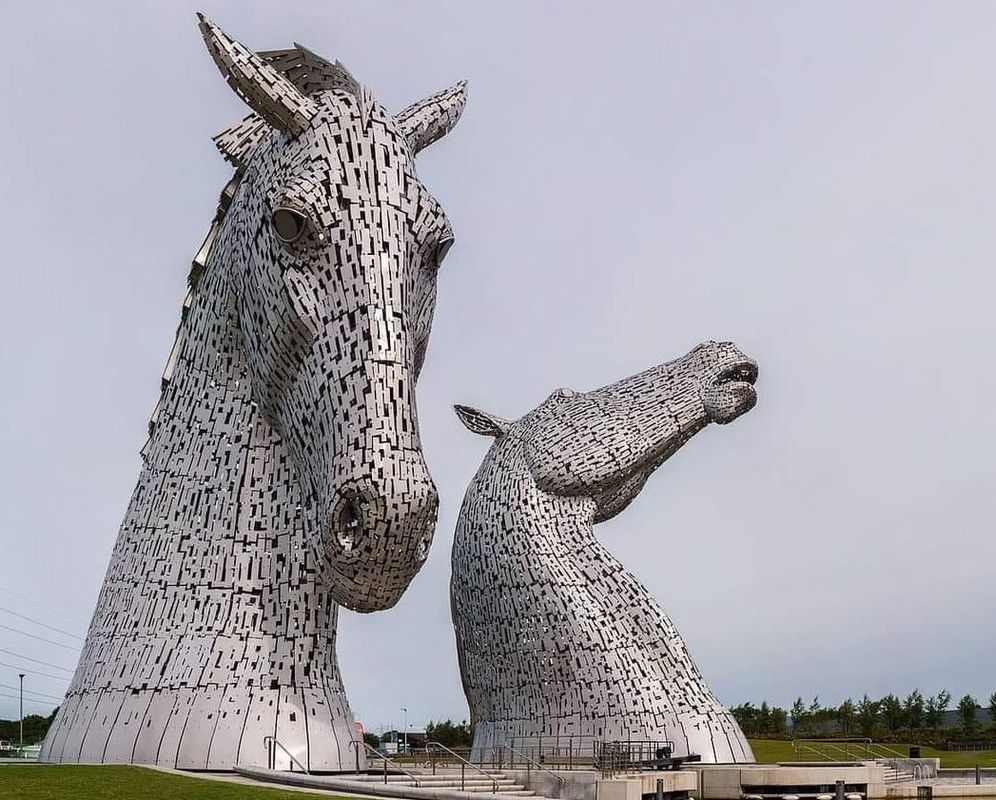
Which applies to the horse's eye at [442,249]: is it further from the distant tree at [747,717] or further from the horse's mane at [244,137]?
the distant tree at [747,717]

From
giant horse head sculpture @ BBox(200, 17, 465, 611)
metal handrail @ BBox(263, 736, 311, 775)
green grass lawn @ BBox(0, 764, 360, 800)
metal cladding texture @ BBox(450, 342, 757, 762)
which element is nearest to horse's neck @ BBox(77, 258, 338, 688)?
giant horse head sculpture @ BBox(200, 17, 465, 611)

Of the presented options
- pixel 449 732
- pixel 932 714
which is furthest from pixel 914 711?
pixel 449 732

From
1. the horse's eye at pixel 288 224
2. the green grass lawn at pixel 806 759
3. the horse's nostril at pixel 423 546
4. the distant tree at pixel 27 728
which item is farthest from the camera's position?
the distant tree at pixel 27 728

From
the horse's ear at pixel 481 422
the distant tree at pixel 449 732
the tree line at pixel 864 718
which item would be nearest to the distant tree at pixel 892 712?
the tree line at pixel 864 718

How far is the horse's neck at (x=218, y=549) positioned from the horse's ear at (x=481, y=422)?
12.4 metres

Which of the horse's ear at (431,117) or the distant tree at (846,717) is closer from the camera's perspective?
the horse's ear at (431,117)

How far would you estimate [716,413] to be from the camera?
20.0 metres

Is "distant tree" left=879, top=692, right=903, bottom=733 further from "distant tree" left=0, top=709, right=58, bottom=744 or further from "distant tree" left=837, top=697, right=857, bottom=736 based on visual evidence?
"distant tree" left=0, top=709, right=58, bottom=744

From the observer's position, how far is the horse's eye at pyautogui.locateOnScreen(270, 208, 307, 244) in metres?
7.71

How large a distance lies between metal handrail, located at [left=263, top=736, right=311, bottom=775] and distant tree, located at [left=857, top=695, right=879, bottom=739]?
37.3 meters

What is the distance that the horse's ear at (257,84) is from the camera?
8117 mm

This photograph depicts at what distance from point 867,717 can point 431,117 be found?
1559 inches

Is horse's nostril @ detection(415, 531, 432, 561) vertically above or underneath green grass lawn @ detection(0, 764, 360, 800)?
above

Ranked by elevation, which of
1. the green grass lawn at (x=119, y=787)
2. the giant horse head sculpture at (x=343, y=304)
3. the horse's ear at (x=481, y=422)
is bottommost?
the green grass lawn at (x=119, y=787)
